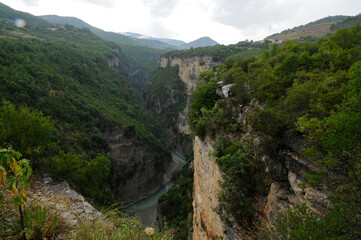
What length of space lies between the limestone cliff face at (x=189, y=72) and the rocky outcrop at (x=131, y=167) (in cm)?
1861

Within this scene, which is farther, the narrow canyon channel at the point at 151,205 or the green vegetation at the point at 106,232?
the narrow canyon channel at the point at 151,205

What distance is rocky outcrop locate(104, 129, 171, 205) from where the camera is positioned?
3160 centimetres

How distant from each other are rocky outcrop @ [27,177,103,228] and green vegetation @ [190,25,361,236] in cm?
515

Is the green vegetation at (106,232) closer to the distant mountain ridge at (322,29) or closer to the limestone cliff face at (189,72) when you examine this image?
the limestone cliff face at (189,72)

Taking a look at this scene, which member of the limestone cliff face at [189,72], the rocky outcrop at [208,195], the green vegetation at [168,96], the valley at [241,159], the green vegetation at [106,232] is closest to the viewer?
the green vegetation at [106,232]

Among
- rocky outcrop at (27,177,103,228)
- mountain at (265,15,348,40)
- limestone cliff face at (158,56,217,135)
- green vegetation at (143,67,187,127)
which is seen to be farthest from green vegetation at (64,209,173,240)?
mountain at (265,15,348,40)

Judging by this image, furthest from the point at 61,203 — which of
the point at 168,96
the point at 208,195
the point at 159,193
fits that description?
the point at 168,96

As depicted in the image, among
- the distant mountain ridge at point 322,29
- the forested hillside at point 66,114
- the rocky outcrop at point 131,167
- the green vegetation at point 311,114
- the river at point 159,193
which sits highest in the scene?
the distant mountain ridge at point 322,29

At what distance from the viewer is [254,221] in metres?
7.70

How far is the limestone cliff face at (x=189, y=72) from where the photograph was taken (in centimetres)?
5766

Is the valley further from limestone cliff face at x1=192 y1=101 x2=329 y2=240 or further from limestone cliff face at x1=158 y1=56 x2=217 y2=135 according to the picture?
limestone cliff face at x1=158 y1=56 x2=217 y2=135

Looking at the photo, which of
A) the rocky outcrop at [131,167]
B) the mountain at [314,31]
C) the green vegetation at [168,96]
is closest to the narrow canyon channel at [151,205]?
the rocky outcrop at [131,167]

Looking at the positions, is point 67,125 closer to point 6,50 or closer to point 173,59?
point 6,50

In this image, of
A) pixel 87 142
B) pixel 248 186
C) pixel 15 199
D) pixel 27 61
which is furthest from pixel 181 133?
pixel 15 199
